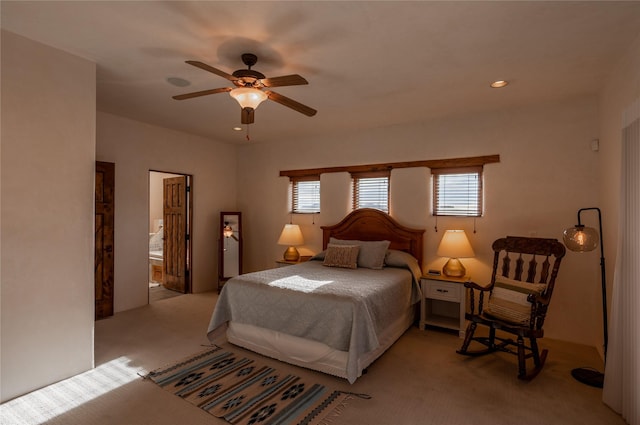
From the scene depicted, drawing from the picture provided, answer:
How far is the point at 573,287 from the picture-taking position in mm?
3672

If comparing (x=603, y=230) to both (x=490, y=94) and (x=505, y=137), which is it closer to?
(x=505, y=137)

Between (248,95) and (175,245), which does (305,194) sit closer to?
(175,245)

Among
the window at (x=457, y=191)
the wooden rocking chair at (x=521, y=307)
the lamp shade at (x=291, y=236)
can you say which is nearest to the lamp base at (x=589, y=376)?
the wooden rocking chair at (x=521, y=307)

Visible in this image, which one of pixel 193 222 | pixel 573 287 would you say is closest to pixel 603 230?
pixel 573 287

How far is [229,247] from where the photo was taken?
19.4ft

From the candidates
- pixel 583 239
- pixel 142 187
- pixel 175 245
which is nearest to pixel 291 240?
pixel 175 245

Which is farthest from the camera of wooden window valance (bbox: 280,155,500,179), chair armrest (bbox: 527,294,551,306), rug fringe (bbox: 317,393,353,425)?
wooden window valance (bbox: 280,155,500,179)

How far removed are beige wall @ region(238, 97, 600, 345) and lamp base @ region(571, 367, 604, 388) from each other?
2.69 ft

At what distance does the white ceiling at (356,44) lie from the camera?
6.91ft

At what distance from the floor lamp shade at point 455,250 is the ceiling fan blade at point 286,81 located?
2.69 meters

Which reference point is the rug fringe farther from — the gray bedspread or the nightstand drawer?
the nightstand drawer

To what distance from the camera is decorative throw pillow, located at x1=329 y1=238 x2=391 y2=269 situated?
4.20 meters

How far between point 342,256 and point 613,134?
9.94 feet

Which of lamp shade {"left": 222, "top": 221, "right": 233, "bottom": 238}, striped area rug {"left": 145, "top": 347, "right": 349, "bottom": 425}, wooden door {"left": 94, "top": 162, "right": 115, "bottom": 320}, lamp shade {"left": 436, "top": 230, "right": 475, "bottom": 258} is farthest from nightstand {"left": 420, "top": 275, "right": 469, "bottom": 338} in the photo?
wooden door {"left": 94, "top": 162, "right": 115, "bottom": 320}
